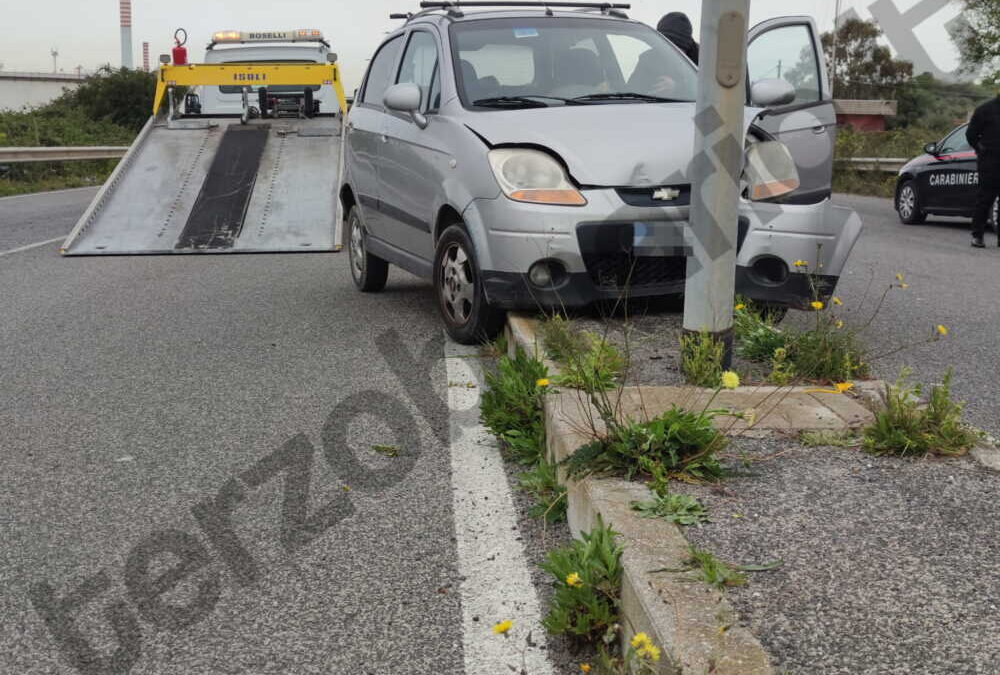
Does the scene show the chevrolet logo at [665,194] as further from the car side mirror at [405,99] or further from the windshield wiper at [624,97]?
the car side mirror at [405,99]

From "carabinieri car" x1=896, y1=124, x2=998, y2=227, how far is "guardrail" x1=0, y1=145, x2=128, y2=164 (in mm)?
16195

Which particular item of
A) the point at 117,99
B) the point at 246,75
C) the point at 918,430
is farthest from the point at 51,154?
the point at 117,99

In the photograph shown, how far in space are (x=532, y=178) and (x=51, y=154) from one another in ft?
68.9

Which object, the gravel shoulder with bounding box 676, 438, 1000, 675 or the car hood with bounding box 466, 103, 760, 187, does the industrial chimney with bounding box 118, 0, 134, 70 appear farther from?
the gravel shoulder with bounding box 676, 438, 1000, 675

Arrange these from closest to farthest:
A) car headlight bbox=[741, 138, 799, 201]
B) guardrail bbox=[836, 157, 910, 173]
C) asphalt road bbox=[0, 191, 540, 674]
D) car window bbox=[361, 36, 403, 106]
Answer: asphalt road bbox=[0, 191, 540, 674] < car headlight bbox=[741, 138, 799, 201] < car window bbox=[361, 36, 403, 106] < guardrail bbox=[836, 157, 910, 173]

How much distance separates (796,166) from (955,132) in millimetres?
11144

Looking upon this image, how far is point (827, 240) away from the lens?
607cm

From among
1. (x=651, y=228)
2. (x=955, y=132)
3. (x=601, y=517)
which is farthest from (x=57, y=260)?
(x=955, y=132)

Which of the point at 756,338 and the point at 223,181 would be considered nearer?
the point at 756,338

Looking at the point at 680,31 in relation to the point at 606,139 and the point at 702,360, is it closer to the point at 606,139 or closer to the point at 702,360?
the point at 606,139

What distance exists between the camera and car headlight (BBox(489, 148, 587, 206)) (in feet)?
19.2

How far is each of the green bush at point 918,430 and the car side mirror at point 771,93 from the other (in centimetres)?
273

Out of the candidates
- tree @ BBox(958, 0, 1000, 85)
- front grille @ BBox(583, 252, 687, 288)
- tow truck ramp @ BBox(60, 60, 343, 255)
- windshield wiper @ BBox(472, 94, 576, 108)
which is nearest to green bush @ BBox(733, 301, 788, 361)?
front grille @ BBox(583, 252, 687, 288)

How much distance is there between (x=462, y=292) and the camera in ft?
20.9
